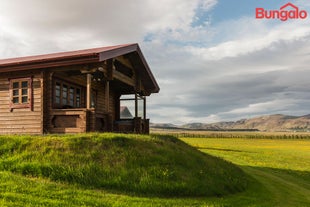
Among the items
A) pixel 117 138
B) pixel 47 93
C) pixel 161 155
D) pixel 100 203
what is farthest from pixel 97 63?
pixel 100 203

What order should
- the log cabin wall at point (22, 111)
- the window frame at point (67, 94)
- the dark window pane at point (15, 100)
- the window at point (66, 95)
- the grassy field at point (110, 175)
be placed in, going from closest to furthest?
1. the grassy field at point (110, 175)
2. the log cabin wall at point (22, 111)
3. the window frame at point (67, 94)
4. the dark window pane at point (15, 100)
5. the window at point (66, 95)

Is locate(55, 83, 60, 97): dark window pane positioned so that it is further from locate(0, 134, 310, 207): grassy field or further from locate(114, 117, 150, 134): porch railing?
locate(0, 134, 310, 207): grassy field

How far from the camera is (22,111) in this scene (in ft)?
55.0

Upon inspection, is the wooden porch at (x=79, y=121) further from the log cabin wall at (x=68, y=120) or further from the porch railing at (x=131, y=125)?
the porch railing at (x=131, y=125)

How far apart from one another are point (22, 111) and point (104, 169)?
879 centimetres

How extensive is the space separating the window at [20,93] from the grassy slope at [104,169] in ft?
13.8

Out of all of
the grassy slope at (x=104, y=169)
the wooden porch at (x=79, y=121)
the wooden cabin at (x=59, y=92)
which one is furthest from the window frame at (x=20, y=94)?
the grassy slope at (x=104, y=169)

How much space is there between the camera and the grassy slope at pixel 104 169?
31.6 feet

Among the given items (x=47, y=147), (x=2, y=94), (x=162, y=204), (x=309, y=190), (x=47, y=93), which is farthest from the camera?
(x=2, y=94)

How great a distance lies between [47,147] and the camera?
458 inches

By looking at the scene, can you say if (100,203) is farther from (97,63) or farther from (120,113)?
(120,113)

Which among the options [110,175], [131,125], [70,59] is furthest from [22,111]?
[110,175]

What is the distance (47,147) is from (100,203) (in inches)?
174

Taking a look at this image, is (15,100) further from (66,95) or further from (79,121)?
(79,121)
